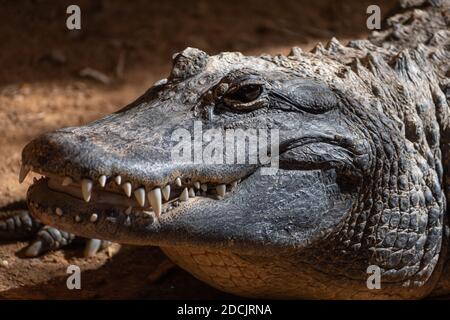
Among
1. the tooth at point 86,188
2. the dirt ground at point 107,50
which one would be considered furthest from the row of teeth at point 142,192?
A: the dirt ground at point 107,50

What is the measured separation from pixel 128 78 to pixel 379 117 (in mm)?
3237

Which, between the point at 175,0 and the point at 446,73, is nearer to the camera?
the point at 446,73

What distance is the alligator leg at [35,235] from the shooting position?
4.46 metres

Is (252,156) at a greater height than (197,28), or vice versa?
(197,28)

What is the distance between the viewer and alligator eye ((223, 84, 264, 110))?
3.43 m

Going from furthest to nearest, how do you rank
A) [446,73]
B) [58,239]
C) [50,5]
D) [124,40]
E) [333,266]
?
1. [50,5]
2. [124,40]
3. [58,239]
4. [446,73]
5. [333,266]

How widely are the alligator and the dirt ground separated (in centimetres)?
99

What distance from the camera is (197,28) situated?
284 inches

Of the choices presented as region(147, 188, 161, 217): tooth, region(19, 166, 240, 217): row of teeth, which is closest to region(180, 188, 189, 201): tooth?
region(19, 166, 240, 217): row of teeth

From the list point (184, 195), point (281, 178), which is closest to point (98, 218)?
point (184, 195)

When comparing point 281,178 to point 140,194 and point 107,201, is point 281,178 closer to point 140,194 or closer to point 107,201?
point 140,194

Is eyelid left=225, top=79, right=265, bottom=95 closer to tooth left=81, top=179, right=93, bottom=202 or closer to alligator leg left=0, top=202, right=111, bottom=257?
tooth left=81, top=179, right=93, bottom=202
